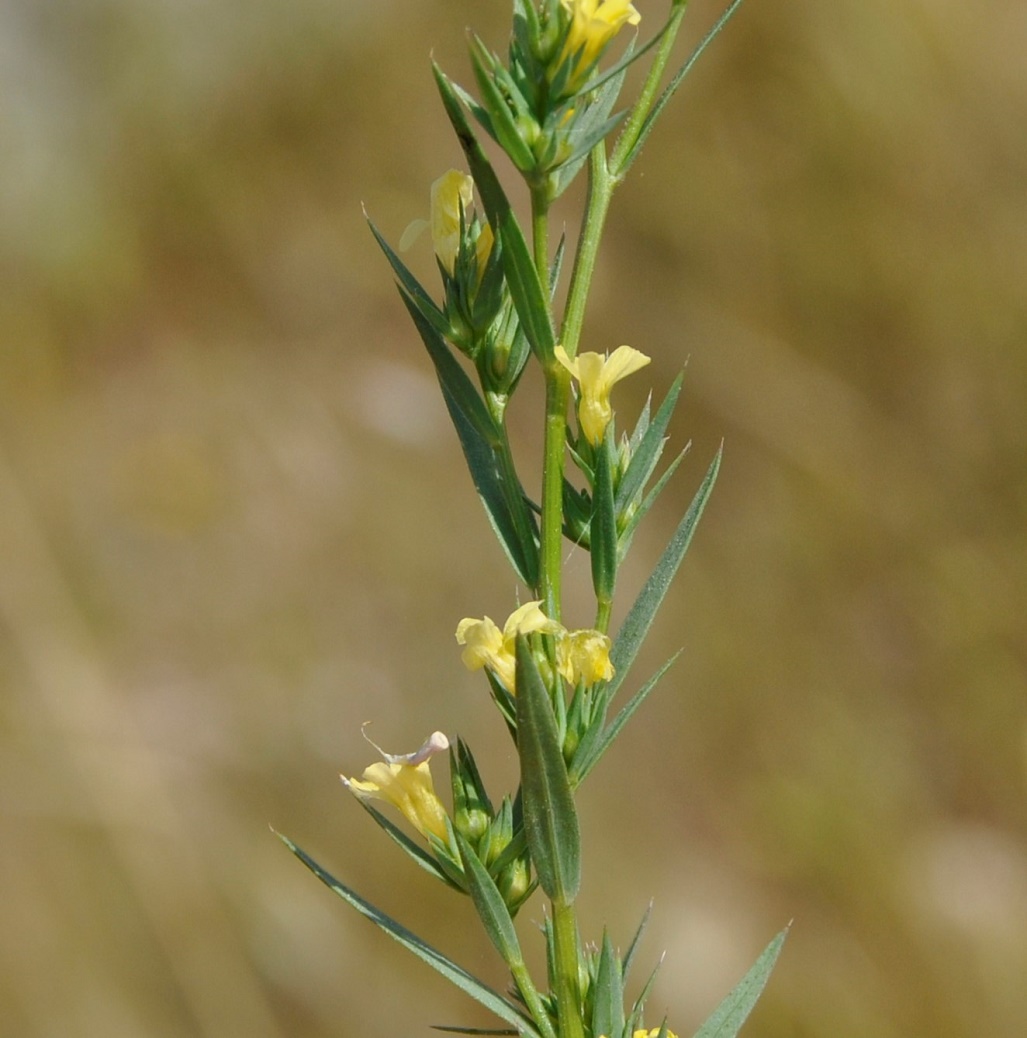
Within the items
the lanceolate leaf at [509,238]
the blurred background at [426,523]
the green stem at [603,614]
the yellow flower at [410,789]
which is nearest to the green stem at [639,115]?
the lanceolate leaf at [509,238]

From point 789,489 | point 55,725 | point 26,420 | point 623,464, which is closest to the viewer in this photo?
point 623,464

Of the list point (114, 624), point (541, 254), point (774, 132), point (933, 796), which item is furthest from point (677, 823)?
point (541, 254)

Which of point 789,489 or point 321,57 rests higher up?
point 321,57

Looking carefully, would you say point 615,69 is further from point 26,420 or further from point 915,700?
point 26,420

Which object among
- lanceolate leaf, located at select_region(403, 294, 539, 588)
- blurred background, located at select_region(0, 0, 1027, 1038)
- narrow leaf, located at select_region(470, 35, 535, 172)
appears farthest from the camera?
blurred background, located at select_region(0, 0, 1027, 1038)

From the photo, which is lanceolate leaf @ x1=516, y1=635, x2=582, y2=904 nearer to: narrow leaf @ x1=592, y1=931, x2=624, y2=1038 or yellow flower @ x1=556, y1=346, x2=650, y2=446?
narrow leaf @ x1=592, y1=931, x2=624, y2=1038

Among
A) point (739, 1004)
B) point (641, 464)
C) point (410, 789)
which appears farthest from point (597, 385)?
point (739, 1004)

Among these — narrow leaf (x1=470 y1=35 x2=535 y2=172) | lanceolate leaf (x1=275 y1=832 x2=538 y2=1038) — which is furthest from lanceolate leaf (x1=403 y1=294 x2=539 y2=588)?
lanceolate leaf (x1=275 y1=832 x2=538 y2=1038)

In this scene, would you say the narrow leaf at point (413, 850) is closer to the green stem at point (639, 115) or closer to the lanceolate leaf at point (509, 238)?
the lanceolate leaf at point (509, 238)
